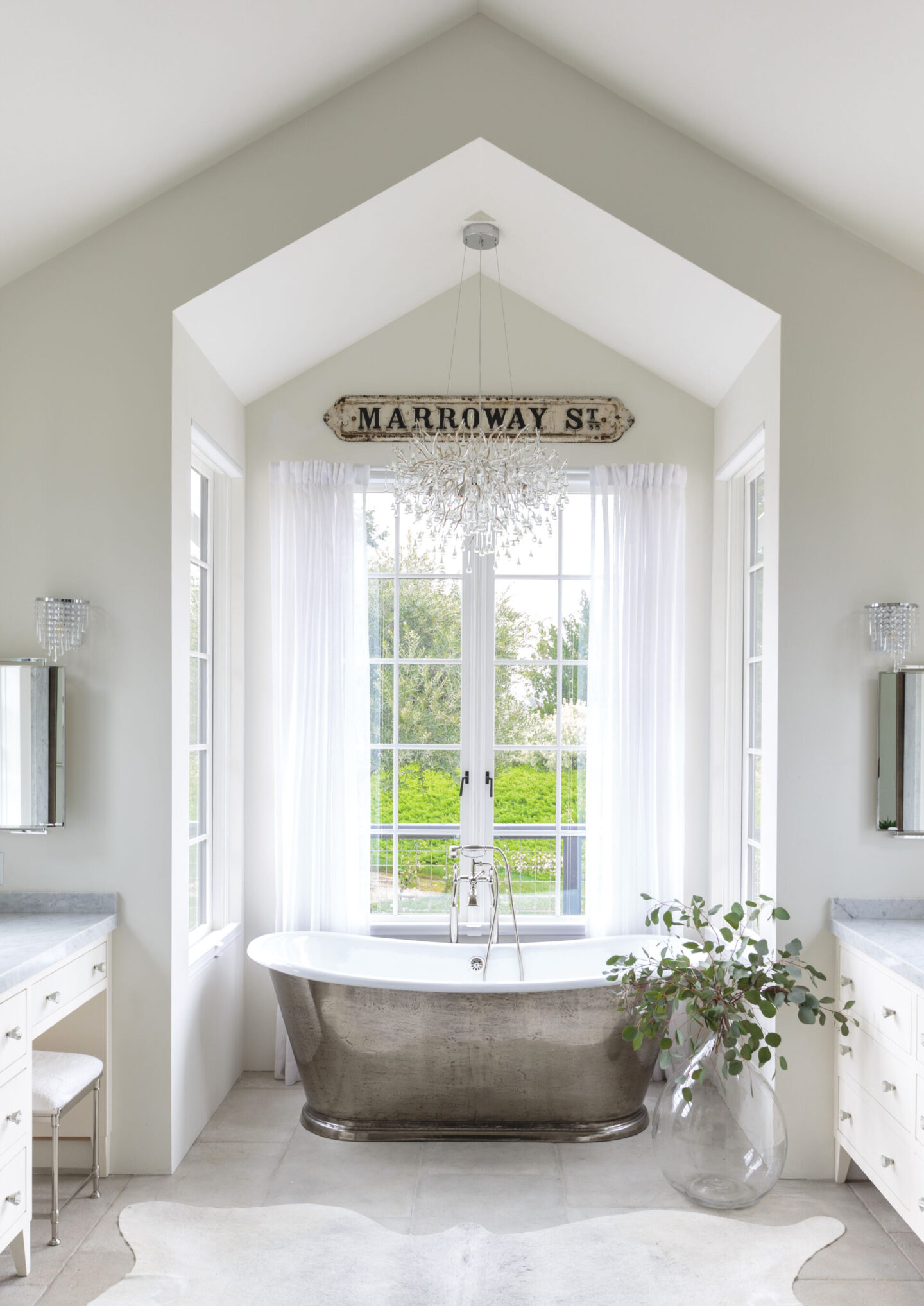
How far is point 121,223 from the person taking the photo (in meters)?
3.23

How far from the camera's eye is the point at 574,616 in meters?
4.24

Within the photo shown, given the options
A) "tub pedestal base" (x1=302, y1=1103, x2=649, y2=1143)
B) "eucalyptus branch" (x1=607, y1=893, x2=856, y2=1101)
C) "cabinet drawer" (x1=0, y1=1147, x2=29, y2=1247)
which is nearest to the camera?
"cabinet drawer" (x1=0, y1=1147, x2=29, y2=1247)

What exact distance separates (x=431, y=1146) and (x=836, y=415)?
2.71m

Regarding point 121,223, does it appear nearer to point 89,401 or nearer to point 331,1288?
point 89,401

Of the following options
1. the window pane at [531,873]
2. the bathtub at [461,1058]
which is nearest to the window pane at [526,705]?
the window pane at [531,873]

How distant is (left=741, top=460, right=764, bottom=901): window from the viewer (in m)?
3.76

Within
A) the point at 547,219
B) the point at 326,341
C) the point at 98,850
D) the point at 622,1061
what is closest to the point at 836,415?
the point at 547,219

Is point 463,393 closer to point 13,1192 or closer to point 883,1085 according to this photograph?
point 883,1085

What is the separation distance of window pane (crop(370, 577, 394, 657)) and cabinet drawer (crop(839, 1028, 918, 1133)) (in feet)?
7.26

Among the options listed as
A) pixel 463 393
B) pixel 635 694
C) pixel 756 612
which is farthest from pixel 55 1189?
pixel 463 393

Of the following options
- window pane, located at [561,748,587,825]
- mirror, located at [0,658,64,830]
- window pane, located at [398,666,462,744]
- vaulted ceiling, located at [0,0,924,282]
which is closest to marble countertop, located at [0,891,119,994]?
mirror, located at [0,658,64,830]

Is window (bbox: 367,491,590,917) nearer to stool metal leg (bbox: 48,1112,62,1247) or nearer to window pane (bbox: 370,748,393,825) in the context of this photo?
window pane (bbox: 370,748,393,825)

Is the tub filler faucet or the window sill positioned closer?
the window sill

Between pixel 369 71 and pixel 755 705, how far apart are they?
252cm
